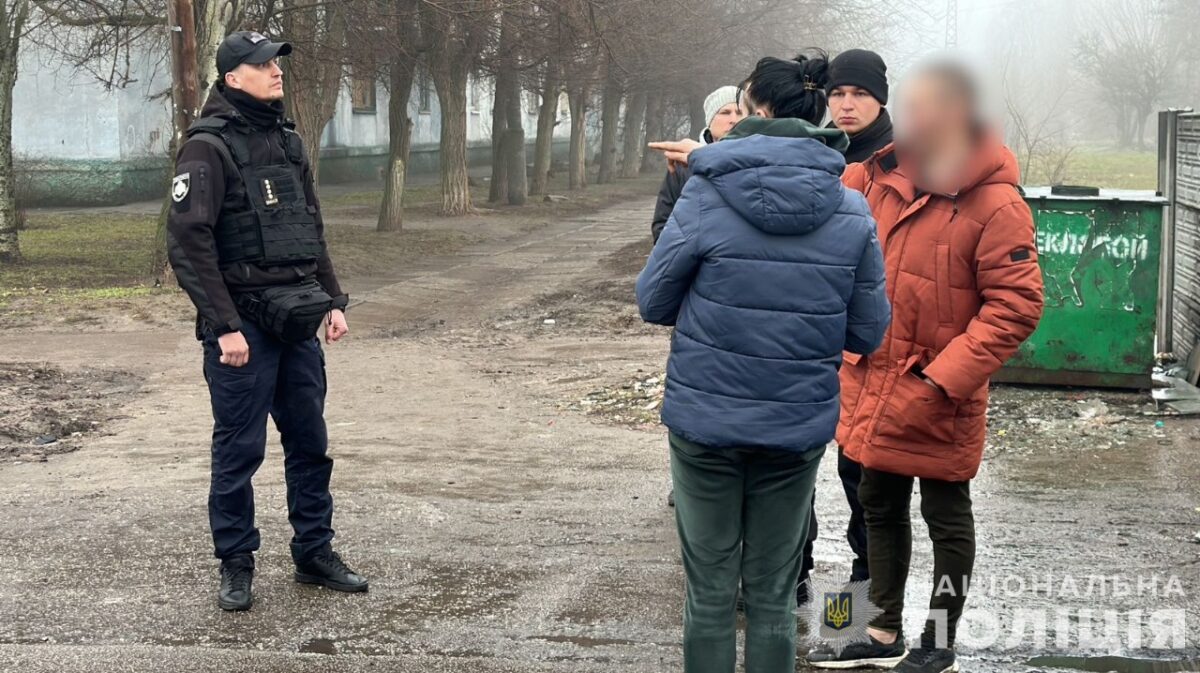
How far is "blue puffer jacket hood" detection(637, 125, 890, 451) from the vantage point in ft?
10.7

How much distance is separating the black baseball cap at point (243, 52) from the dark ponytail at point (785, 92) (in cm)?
180

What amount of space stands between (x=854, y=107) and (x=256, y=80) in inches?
78.5

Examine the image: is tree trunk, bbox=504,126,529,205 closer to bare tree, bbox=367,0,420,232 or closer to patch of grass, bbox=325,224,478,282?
bare tree, bbox=367,0,420,232

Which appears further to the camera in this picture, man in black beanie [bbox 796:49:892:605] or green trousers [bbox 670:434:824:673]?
man in black beanie [bbox 796:49:892:605]

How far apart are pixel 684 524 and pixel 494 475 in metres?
3.37

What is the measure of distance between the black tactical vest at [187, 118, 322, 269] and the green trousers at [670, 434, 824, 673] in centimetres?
181

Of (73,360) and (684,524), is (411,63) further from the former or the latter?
(684,524)

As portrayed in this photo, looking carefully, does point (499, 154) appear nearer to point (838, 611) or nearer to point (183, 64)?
point (183, 64)

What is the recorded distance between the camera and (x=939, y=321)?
3.96m

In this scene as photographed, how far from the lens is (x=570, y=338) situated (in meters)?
12.0

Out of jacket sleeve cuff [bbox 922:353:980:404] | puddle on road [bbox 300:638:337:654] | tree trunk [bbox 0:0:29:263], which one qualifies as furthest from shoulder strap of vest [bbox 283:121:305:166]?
tree trunk [bbox 0:0:29:263]

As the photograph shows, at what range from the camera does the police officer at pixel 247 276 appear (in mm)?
4488

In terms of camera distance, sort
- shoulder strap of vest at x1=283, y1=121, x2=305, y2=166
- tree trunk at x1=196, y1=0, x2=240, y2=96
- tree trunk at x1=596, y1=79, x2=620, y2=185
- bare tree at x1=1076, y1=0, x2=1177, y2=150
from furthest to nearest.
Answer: bare tree at x1=1076, y1=0, x2=1177, y2=150 → tree trunk at x1=596, y1=79, x2=620, y2=185 → tree trunk at x1=196, y1=0, x2=240, y2=96 → shoulder strap of vest at x1=283, y1=121, x2=305, y2=166

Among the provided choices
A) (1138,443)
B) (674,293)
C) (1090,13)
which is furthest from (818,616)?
(1090,13)
